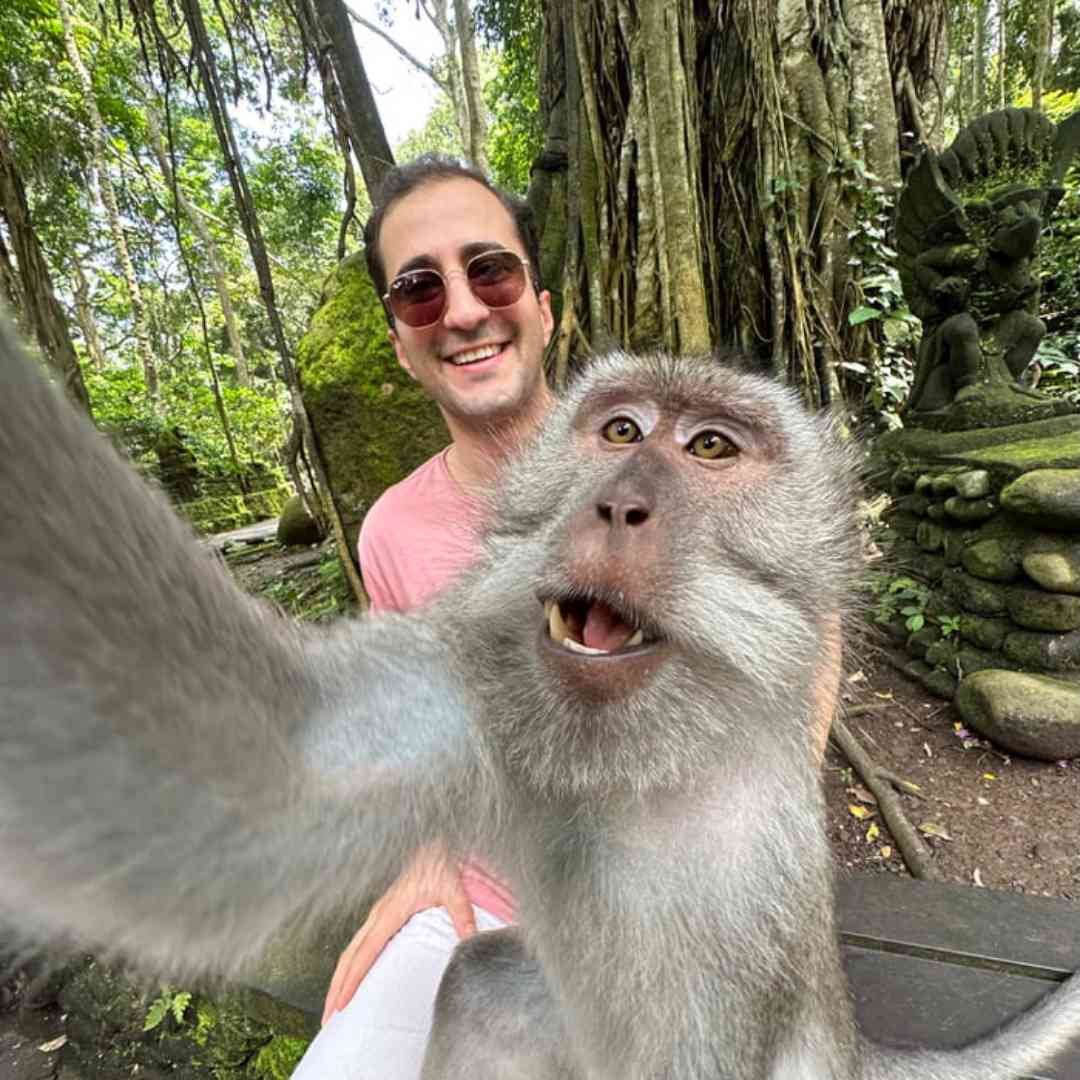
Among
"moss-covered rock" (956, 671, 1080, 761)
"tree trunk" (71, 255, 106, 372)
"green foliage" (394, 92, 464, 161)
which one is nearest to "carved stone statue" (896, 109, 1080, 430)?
"moss-covered rock" (956, 671, 1080, 761)

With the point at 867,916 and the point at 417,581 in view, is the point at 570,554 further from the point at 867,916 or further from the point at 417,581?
the point at 867,916

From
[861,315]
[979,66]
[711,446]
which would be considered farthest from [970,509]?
[979,66]

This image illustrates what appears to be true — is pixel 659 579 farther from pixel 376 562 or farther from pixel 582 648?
pixel 376 562

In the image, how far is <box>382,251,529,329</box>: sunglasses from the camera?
207 cm

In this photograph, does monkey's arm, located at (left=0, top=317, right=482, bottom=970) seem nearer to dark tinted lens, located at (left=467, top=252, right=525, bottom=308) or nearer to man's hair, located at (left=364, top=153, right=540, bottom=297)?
dark tinted lens, located at (left=467, top=252, right=525, bottom=308)

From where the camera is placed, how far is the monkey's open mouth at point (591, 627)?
3.55 ft

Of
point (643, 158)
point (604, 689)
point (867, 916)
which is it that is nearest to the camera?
point (604, 689)

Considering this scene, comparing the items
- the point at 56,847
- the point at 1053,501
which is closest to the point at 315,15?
the point at 56,847

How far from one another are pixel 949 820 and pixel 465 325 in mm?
3473

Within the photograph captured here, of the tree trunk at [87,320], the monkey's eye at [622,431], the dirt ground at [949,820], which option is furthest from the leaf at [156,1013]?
the tree trunk at [87,320]

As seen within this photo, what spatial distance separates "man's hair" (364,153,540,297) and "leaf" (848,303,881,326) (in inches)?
122

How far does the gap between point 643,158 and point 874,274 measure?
7.09 feet

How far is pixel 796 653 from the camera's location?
4.10ft

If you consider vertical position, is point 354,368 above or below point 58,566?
above
